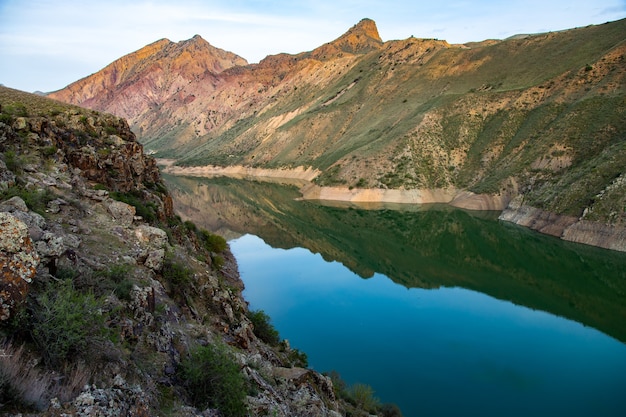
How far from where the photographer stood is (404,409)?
2125cm

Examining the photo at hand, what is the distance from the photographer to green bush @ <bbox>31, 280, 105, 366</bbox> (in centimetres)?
620

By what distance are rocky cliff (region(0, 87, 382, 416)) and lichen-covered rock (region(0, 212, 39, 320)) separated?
16 mm

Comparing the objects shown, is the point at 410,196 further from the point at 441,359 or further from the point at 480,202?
the point at 441,359

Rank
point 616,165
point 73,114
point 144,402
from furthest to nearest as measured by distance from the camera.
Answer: point 616,165 < point 73,114 < point 144,402

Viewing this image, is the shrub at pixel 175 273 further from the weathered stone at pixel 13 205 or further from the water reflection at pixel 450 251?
the water reflection at pixel 450 251

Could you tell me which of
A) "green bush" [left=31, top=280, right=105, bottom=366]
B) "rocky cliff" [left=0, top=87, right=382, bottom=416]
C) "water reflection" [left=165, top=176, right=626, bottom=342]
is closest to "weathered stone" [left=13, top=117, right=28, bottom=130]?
"rocky cliff" [left=0, top=87, right=382, bottom=416]

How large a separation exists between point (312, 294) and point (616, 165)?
41932 millimetres

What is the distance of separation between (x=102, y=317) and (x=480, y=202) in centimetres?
7399

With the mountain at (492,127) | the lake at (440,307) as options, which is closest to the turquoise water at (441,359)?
the lake at (440,307)

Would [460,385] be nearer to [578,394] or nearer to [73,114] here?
[578,394]

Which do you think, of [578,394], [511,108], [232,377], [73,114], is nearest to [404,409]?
[578,394]

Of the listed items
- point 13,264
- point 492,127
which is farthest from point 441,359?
point 492,127

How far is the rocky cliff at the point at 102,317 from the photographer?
593cm

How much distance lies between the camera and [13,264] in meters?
6.04
